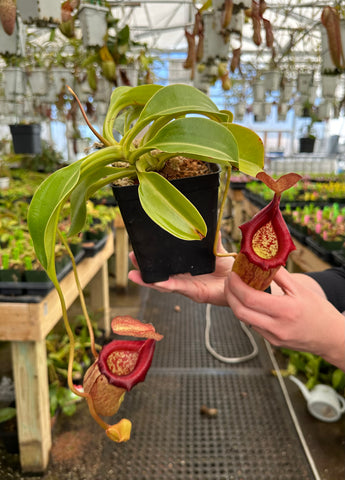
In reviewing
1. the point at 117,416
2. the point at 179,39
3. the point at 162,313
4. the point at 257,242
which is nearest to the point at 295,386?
the point at 117,416

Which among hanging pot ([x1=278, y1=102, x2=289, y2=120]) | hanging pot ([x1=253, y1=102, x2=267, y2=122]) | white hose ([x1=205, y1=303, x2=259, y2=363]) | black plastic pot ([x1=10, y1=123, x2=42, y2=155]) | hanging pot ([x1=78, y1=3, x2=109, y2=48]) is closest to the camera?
hanging pot ([x1=78, y1=3, x2=109, y2=48])

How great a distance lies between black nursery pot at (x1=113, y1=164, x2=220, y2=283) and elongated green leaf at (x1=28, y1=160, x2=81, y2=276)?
0.11 m

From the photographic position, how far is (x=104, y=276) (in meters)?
2.43

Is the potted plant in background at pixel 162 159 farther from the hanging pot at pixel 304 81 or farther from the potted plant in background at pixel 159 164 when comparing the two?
the hanging pot at pixel 304 81

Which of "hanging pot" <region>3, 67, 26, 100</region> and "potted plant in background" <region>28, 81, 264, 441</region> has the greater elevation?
"hanging pot" <region>3, 67, 26, 100</region>

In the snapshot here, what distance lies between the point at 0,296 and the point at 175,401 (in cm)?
98

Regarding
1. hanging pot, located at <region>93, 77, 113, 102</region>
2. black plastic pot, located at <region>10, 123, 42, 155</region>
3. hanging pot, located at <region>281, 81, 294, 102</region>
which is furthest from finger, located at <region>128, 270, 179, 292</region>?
hanging pot, located at <region>281, 81, 294, 102</region>

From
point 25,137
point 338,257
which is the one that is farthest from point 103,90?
point 338,257

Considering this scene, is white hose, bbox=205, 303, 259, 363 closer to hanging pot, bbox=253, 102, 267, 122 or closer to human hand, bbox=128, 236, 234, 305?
human hand, bbox=128, 236, 234, 305

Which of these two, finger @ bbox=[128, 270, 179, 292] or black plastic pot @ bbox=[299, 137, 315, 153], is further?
black plastic pot @ bbox=[299, 137, 315, 153]

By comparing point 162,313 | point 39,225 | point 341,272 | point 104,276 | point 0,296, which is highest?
point 39,225

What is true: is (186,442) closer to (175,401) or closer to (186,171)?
(175,401)

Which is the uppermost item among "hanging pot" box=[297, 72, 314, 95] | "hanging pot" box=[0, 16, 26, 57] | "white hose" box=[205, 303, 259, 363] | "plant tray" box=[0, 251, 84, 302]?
"hanging pot" box=[297, 72, 314, 95]

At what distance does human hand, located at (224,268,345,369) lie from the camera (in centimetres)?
53
